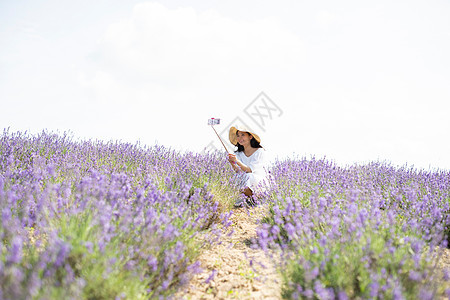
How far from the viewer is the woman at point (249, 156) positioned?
4.50 m

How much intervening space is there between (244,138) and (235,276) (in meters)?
2.50

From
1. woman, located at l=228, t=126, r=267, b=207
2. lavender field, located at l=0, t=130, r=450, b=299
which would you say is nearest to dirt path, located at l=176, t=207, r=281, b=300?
lavender field, located at l=0, t=130, r=450, b=299

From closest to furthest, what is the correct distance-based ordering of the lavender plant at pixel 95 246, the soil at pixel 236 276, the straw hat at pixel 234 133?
1. the lavender plant at pixel 95 246
2. the soil at pixel 236 276
3. the straw hat at pixel 234 133

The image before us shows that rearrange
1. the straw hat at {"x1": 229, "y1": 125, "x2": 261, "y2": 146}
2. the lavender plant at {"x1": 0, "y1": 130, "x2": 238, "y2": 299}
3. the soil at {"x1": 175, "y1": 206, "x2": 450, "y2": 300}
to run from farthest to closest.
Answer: the straw hat at {"x1": 229, "y1": 125, "x2": 261, "y2": 146} → the soil at {"x1": 175, "y1": 206, "x2": 450, "y2": 300} → the lavender plant at {"x1": 0, "y1": 130, "x2": 238, "y2": 299}

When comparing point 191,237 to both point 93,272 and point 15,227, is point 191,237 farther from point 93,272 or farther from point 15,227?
point 15,227

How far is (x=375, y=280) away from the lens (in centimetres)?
152

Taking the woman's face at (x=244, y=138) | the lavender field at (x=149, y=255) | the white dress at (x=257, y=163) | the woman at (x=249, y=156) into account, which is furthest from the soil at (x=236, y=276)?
the woman's face at (x=244, y=138)

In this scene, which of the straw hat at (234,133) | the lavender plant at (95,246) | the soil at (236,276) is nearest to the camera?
the lavender plant at (95,246)

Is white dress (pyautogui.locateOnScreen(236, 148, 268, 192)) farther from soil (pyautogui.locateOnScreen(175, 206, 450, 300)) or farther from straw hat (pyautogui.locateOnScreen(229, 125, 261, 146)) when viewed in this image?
soil (pyautogui.locateOnScreen(175, 206, 450, 300))

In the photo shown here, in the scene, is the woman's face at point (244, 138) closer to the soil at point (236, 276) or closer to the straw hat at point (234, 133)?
the straw hat at point (234, 133)

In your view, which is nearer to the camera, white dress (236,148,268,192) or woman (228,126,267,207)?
woman (228,126,267,207)

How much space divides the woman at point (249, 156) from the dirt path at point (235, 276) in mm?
1426

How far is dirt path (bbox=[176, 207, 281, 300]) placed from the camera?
2082 mm

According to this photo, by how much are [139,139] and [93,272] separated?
169 inches
